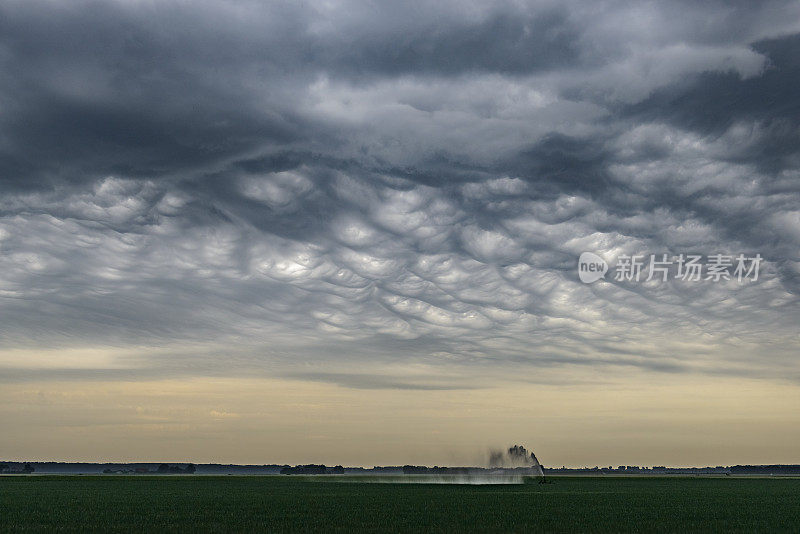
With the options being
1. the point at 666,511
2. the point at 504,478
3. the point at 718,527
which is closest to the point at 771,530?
the point at 718,527

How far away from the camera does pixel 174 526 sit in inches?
1918

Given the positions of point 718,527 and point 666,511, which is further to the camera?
point 666,511

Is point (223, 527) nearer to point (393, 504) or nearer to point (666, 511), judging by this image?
point (393, 504)

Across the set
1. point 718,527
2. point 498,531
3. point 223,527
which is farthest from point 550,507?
point 223,527

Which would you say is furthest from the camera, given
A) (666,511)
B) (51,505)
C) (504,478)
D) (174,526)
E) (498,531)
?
(504,478)

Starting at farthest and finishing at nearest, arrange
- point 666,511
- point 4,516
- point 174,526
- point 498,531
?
point 666,511, point 4,516, point 174,526, point 498,531

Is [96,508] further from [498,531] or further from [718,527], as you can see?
[718,527]

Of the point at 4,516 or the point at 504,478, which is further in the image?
the point at 504,478

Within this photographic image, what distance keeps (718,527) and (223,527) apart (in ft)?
119

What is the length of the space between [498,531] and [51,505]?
51.7m

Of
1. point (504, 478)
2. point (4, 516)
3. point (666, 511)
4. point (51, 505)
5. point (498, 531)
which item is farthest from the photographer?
point (504, 478)

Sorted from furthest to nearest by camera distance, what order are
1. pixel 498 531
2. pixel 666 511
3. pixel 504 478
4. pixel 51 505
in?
pixel 504 478, pixel 51 505, pixel 666 511, pixel 498 531

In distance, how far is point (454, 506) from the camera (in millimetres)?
69000

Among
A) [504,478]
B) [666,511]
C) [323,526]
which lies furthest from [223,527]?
[504,478]
